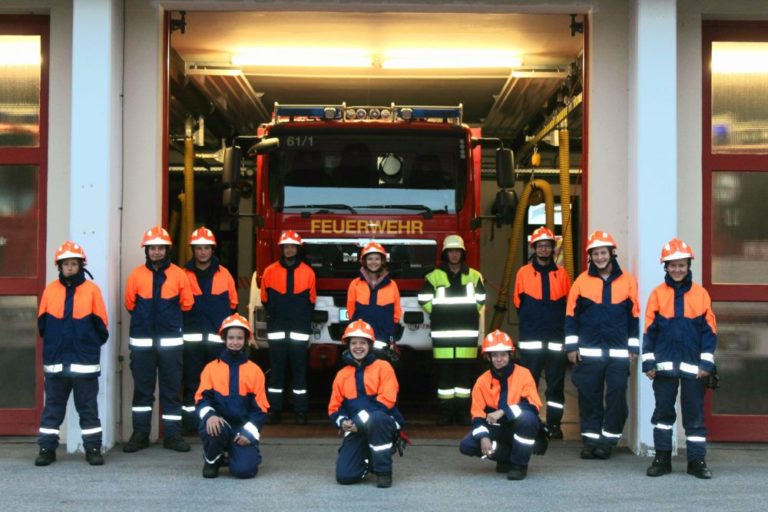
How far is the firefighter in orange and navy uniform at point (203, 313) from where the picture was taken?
357 inches

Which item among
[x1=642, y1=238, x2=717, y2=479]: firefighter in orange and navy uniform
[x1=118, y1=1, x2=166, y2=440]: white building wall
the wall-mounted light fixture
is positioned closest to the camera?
[x1=642, y1=238, x2=717, y2=479]: firefighter in orange and navy uniform

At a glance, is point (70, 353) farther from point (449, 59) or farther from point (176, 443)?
point (449, 59)

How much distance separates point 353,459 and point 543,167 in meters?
9.05

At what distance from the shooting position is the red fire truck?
10.6 meters

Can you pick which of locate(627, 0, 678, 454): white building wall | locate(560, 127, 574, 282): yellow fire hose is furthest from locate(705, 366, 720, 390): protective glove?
locate(560, 127, 574, 282): yellow fire hose

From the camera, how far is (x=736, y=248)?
9164 mm

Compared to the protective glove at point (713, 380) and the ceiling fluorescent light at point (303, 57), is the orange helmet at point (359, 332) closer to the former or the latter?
the protective glove at point (713, 380)

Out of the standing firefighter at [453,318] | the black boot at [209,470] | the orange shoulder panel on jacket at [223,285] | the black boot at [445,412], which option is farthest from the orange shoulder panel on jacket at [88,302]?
the black boot at [445,412]

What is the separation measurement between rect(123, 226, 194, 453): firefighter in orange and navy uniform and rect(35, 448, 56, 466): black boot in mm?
624

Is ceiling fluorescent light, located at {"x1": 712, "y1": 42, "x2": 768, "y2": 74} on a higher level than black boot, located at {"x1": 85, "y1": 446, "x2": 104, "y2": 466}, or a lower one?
higher

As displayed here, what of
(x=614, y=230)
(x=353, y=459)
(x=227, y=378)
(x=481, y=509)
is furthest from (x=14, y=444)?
(x=614, y=230)

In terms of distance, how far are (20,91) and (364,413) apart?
13.8 feet

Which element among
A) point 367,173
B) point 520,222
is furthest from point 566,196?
point 367,173

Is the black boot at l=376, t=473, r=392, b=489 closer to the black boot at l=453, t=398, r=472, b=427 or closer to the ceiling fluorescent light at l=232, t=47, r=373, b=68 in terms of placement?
the black boot at l=453, t=398, r=472, b=427
